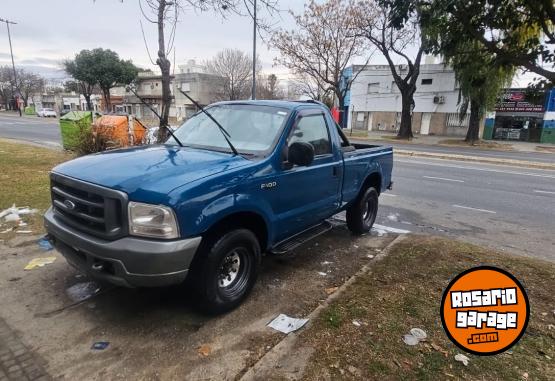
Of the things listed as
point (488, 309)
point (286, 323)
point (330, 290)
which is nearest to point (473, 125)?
point (330, 290)

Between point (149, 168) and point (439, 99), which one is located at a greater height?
point (439, 99)

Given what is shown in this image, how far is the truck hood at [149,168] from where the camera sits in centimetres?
273

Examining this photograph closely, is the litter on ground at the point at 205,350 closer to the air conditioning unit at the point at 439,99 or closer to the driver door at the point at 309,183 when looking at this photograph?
the driver door at the point at 309,183

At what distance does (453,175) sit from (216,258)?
11.5 metres

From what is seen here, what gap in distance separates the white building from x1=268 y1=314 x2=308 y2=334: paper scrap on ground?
3395cm

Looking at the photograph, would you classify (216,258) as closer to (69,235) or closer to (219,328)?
(219,328)

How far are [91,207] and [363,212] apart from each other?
3.84m

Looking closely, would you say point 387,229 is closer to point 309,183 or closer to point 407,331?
point 309,183

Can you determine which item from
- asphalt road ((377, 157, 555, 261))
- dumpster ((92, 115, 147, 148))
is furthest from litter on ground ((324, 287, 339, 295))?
dumpster ((92, 115, 147, 148))

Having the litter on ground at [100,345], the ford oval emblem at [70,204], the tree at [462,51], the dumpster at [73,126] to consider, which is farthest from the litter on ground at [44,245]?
the dumpster at [73,126]

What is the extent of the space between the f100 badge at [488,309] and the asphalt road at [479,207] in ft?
13.5

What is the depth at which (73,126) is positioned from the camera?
12.4 metres

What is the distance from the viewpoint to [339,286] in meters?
3.97

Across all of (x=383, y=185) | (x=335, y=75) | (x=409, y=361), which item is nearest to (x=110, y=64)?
(x=335, y=75)
